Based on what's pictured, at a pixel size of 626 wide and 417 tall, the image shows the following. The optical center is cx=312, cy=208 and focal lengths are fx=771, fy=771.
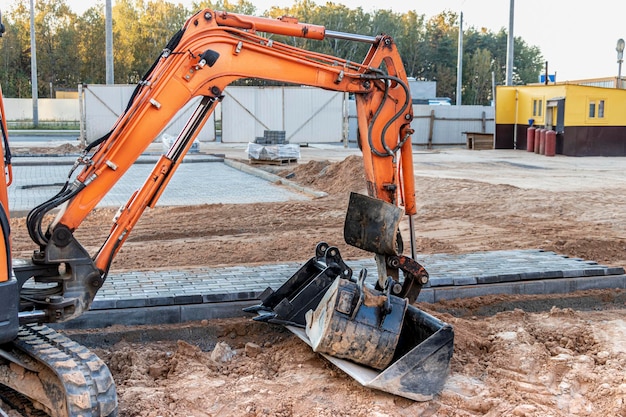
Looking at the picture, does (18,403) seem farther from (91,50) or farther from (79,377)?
(91,50)

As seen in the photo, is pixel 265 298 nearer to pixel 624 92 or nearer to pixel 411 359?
pixel 411 359

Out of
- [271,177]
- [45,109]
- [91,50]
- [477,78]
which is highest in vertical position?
[91,50]

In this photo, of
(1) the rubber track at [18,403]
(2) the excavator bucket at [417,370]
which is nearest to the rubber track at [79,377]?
(1) the rubber track at [18,403]

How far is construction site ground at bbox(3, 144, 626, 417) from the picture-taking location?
513 cm

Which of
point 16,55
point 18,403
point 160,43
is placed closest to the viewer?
point 18,403

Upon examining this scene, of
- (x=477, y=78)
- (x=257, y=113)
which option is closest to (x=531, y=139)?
(x=257, y=113)

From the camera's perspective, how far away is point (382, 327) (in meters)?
5.29

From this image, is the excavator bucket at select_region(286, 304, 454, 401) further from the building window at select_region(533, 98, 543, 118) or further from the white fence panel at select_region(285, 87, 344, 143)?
the white fence panel at select_region(285, 87, 344, 143)

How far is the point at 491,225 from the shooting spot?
12414mm

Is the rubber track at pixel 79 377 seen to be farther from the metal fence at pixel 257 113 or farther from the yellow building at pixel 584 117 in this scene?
the metal fence at pixel 257 113

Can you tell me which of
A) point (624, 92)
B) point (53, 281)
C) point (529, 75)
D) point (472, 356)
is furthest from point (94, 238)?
point (529, 75)

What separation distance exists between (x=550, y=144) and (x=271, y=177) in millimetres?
12790

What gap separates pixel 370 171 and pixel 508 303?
8.64 feet

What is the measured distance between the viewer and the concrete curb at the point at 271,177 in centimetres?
1593
